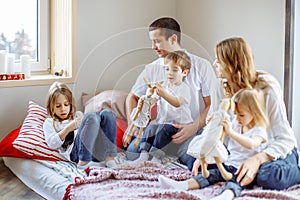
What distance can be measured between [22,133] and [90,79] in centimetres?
56

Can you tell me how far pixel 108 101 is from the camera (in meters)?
2.26

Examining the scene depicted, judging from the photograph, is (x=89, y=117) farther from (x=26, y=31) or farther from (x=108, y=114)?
(x=26, y=31)

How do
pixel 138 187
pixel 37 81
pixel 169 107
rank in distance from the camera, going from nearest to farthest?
pixel 138 187
pixel 169 107
pixel 37 81

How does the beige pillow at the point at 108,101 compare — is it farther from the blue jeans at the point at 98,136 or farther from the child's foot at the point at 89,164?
the child's foot at the point at 89,164

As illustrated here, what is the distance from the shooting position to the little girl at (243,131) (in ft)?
5.54

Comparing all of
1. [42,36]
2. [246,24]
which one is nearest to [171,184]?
[246,24]

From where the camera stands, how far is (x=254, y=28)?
2.75m

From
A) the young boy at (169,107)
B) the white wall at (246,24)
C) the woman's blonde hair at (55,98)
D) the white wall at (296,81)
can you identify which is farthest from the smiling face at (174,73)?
the white wall at (296,81)

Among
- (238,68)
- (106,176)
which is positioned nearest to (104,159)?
(106,176)

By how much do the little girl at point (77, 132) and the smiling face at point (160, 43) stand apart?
1.12ft

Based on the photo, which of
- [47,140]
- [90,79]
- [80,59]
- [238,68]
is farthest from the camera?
[80,59]

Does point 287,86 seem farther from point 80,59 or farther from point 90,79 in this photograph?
point 80,59

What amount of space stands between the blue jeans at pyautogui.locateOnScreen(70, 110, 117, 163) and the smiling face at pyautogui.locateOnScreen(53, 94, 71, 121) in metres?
0.21

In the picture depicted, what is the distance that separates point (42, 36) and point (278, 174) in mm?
1800
